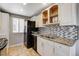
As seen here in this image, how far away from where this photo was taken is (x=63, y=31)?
2318 millimetres

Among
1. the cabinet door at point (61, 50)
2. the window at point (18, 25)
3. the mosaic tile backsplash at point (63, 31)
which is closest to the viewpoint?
the cabinet door at point (61, 50)

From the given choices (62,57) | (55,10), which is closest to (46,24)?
(55,10)

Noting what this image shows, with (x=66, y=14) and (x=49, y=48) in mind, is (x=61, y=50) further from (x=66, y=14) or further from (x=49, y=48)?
(x=66, y=14)

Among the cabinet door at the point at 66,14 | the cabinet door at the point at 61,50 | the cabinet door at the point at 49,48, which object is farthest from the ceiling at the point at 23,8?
the cabinet door at the point at 61,50

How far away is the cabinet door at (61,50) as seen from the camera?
1808 millimetres

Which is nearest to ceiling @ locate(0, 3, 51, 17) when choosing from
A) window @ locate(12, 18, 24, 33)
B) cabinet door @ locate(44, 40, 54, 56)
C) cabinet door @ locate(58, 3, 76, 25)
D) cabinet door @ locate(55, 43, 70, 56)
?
window @ locate(12, 18, 24, 33)

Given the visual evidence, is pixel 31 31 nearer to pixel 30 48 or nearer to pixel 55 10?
pixel 30 48

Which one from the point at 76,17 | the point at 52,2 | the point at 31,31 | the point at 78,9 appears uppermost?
the point at 52,2

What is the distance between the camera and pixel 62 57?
74.0 inches

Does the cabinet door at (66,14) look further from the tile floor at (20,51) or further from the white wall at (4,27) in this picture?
the white wall at (4,27)

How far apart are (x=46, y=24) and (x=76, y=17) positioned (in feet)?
2.23

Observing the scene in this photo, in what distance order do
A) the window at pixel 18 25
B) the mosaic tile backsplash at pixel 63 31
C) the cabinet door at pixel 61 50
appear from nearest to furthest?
the cabinet door at pixel 61 50 < the window at pixel 18 25 < the mosaic tile backsplash at pixel 63 31

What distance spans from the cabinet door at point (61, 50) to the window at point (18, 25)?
671mm

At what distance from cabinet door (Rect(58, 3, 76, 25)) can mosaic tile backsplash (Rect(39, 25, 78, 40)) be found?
20 cm
